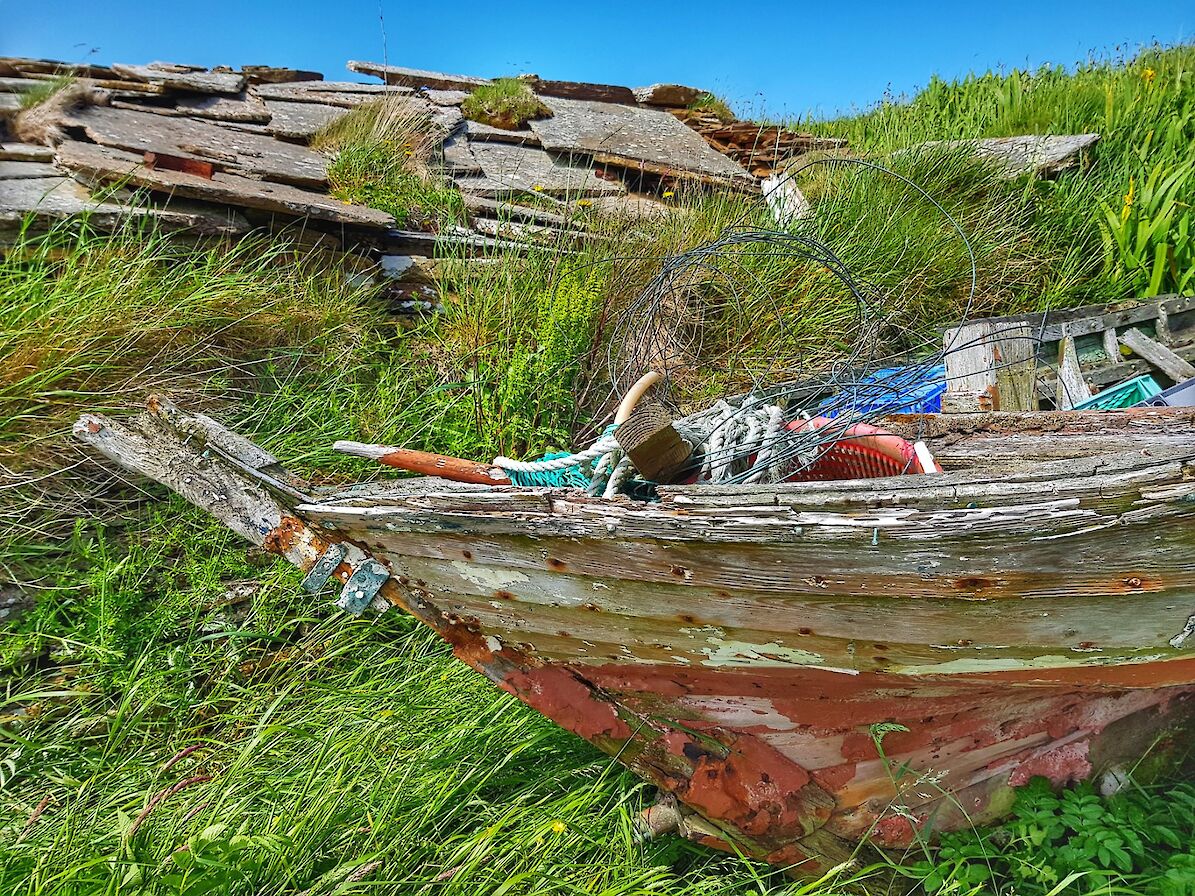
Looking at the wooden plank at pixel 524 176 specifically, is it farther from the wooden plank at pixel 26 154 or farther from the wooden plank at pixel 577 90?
the wooden plank at pixel 26 154

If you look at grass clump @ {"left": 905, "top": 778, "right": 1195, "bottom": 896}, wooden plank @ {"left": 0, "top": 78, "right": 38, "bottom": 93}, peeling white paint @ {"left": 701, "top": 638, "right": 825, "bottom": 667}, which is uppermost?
wooden plank @ {"left": 0, "top": 78, "right": 38, "bottom": 93}

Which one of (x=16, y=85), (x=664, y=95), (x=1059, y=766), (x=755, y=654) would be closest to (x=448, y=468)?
(x=755, y=654)

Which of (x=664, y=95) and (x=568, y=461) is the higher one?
(x=664, y=95)

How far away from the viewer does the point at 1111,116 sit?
23.3 ft

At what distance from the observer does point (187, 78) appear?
316 inches

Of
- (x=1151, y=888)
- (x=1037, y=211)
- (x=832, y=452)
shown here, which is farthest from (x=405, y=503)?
(x=1037, y=211)

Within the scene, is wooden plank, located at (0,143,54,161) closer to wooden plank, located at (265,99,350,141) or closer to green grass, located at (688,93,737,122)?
wooden plank, located at (265,99,350,141)

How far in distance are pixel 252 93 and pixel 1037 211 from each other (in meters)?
8.42

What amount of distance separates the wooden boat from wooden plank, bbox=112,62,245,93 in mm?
7388

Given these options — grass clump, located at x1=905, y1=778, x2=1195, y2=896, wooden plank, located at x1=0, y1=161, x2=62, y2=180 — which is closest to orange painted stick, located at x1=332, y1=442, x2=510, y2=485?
grass clump, located at x1=905, y1=778, x2=1195, y2=896

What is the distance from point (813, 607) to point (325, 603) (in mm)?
2369

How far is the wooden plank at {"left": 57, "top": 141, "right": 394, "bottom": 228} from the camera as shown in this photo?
4602 mm

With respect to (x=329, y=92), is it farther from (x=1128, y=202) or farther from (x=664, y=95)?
(x=1128, y=202)

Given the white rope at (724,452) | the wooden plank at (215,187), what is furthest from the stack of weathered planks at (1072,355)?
the wooden plank at (215,187)
